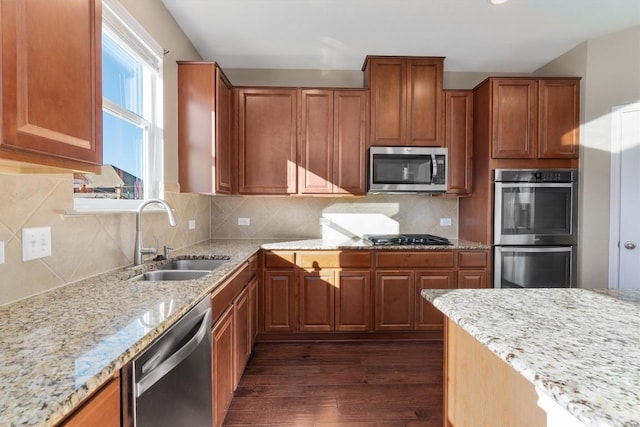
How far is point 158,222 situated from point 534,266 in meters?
3.16

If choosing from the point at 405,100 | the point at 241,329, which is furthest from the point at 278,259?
the point at 405,100

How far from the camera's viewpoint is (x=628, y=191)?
2.71 metres

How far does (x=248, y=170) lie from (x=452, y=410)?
2.49 metres

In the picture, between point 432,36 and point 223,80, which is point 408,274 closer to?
point 432,36

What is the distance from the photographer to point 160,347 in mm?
1011

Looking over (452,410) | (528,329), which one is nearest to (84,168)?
(528,329)

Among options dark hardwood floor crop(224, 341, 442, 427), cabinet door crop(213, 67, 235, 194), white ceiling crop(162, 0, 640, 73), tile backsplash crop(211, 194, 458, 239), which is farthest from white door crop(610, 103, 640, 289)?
cabinet door crop(213, 67, 235, 194)

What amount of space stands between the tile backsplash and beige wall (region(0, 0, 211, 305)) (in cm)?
93

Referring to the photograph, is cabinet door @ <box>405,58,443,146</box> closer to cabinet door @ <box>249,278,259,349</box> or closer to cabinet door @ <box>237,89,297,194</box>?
cabinet door @ <box>237,89,297,194</box>

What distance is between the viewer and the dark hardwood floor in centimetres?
189

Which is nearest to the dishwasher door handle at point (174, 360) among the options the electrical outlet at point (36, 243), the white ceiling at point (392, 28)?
the electrical outlet at point (36, 243)

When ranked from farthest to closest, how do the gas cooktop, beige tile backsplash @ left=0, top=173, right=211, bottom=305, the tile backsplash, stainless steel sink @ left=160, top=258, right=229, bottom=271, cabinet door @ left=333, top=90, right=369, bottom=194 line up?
the tile backsplash → cabinet door @ left=333, top=90, right=369, bottom=194 → the gas cooktop → stainless steel sink @ left=160, top=258, right=229, bottom=271 → beige tile backsplash @ left=0, top=173, right=211, bottom=305

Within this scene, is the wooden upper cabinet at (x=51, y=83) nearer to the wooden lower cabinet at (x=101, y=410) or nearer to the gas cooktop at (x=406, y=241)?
the wooden lower cabinet at (x=101, y=410)

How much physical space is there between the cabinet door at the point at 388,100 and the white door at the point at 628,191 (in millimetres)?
1802
